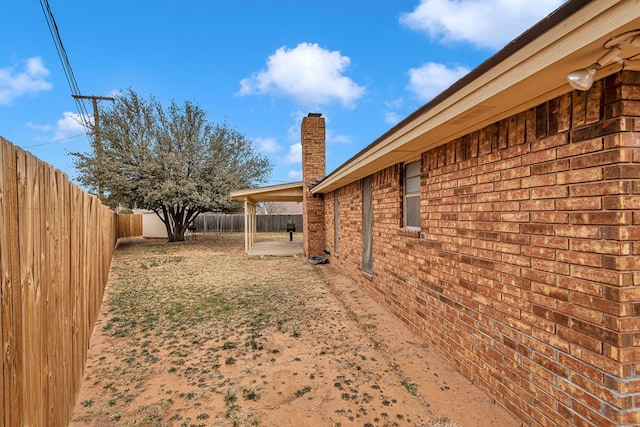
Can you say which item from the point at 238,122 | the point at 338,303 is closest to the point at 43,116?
the point at 238,122

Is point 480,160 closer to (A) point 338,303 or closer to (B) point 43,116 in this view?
(A) point 338,303

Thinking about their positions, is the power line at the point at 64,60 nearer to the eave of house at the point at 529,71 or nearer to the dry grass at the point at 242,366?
the dry grass at the point at 242,366

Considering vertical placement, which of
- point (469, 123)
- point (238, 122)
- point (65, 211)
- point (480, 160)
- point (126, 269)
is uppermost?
point (238, 122)

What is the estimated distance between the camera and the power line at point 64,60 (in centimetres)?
862

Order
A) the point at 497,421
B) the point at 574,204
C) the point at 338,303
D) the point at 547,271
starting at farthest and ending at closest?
the point at 338,303 → the point at 497,421 → the point at 547,271 → the point at 574,204

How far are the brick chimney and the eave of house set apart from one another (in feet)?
26.7

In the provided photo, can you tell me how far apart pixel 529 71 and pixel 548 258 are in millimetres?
1265

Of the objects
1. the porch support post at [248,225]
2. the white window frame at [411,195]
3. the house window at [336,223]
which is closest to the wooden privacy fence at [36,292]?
the white window frame at [411,195]

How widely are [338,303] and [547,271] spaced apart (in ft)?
13.3

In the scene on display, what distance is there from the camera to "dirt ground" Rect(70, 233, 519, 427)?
2711 millimetres

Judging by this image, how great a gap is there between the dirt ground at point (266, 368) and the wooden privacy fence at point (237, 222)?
23.0m

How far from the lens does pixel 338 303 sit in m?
5.97

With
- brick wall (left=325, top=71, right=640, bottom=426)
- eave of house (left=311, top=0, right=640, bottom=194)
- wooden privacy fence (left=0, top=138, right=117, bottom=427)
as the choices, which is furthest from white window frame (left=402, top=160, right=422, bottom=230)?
wooden privacy fence (left=0, top=138, right=117, bottom=427)

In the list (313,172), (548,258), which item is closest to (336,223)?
(313,172)
